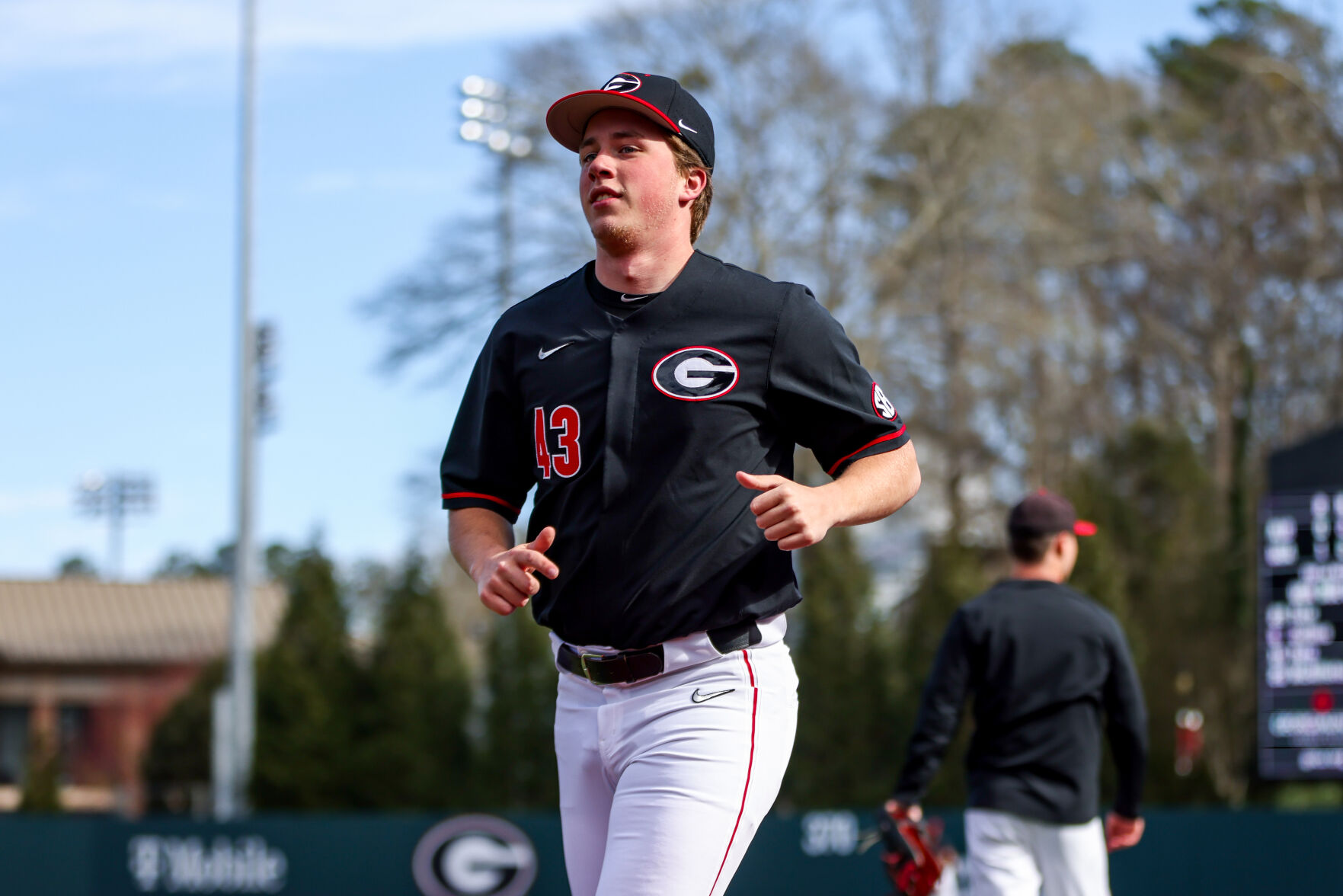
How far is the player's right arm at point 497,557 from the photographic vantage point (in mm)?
3021

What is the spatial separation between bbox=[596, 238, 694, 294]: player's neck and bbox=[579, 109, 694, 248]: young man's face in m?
0.03

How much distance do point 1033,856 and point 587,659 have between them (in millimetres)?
3601

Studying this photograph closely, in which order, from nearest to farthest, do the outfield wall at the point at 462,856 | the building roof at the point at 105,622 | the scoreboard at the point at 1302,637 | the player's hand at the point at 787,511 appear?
the player's hand at the point at 787,511, the outfield wall at the point at 462,856, the scoreboard at the point at 1302,637, the building roof at the point at 105,622

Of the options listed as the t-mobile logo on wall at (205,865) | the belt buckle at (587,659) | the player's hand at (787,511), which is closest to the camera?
the player's hand at (787,511)

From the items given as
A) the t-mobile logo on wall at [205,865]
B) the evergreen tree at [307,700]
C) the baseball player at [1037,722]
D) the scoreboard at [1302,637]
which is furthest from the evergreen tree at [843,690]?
the baseball player at [1037,722]

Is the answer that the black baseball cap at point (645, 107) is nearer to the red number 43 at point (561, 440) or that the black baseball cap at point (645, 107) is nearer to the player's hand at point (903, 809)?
the red number 43 at point (561, 440)

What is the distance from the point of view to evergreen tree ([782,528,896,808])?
1905cm

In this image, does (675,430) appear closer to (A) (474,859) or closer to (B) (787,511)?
(B) (787,511)

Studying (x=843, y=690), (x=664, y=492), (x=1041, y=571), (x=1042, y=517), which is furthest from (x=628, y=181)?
(x=843, y=690)

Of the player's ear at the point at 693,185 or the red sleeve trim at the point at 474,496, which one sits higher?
the player's ear at the point at 693,185

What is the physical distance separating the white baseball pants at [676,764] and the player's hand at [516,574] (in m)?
0.32

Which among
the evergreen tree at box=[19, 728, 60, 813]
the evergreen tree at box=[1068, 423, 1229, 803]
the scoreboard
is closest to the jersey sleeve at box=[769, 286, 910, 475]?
the scoreboard

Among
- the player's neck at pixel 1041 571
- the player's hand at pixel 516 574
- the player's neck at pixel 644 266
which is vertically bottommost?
the player's neck at pixel 1041 571

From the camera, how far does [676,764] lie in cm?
311
